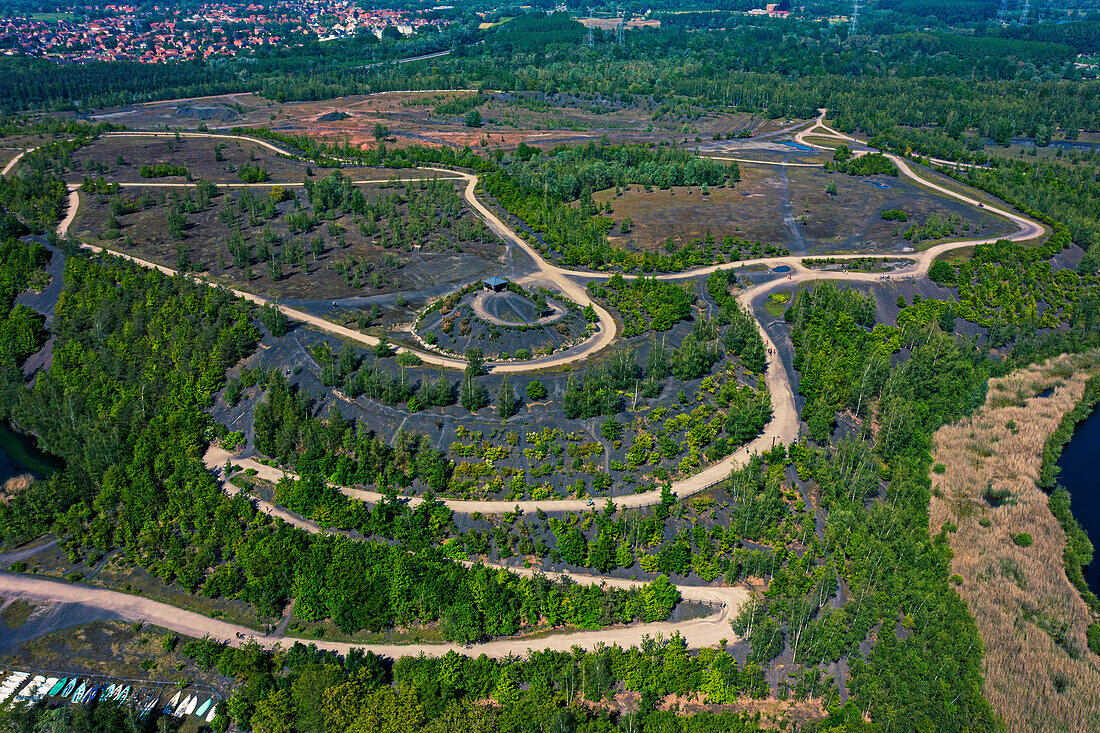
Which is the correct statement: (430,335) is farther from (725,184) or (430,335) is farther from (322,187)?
(725,184)

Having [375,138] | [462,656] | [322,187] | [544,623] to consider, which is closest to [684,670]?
[544,623]

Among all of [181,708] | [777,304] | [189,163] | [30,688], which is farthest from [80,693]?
[189,163]

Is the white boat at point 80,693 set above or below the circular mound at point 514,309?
below

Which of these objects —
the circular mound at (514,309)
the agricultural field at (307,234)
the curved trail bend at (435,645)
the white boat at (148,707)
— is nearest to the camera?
the white boat at (148,707)

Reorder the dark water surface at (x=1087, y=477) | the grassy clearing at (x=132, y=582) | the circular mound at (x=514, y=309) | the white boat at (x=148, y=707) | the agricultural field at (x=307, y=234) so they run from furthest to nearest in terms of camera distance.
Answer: the agricultural field at (x=307, y=234) → the circular mound at (x=514, y=309) → the dark water surface at (x=1087, y=477) → the grassy clearing at (x=132, y=582) → the white boat at (x=148, y=707)

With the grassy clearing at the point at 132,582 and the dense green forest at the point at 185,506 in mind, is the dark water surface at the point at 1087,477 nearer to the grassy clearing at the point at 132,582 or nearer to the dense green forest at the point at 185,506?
the dense green forest at the point at 185,506

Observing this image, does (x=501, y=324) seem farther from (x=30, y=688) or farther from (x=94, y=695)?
(x=30, y=688)

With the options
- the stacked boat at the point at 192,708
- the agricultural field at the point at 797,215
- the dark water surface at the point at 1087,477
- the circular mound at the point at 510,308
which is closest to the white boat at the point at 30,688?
the stacked boat at the point at 192,708
